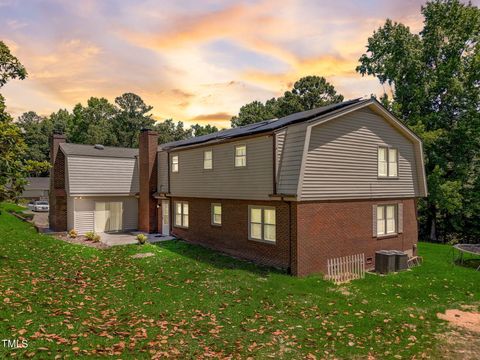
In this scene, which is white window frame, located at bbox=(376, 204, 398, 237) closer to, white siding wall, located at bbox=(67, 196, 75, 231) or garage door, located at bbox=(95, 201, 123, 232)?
garage door, located at bbox=(95, 201, 123, 232)

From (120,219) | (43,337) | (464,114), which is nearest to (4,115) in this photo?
(43,337)

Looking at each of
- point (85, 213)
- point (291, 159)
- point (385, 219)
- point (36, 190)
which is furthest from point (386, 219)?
point (36, 190)

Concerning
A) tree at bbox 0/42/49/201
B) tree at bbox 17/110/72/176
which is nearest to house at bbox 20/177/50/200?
tree at bbox 17/110/72/176

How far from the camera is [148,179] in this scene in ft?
90.6

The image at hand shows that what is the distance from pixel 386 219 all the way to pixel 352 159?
15.3ft

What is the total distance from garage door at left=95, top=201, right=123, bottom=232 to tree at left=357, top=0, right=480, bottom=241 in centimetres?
2796

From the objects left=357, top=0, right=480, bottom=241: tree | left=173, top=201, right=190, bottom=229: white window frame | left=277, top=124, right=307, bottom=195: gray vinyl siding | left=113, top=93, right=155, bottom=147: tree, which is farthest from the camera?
left=113, top=93, right=155, bottom=147: tree

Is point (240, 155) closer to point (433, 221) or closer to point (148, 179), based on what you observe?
point (148, 179)

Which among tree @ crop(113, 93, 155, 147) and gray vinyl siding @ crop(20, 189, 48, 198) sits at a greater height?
tree @ crop(113, 93, 155, 147)

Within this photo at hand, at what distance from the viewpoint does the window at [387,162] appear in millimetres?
19703

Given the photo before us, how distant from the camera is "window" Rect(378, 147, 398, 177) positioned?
1970cm

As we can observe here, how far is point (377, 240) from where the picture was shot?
19250mm

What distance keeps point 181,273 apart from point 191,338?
670 centimetres

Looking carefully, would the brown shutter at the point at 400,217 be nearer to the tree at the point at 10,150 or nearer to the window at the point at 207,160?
the window at the point at 207,160
